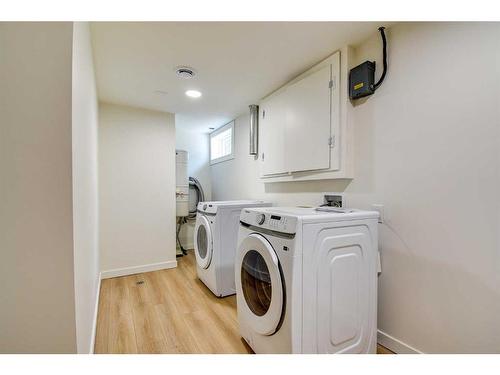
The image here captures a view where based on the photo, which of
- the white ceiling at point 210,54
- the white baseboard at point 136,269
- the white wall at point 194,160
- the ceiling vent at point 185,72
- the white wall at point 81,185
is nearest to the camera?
the white wall at point 81,185

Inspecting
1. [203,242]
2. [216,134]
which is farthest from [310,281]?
[216,134]

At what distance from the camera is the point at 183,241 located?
4.07m

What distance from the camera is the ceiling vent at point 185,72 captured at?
1995 millimetres

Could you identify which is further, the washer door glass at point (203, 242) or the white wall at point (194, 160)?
the white wall at point (194, 160)

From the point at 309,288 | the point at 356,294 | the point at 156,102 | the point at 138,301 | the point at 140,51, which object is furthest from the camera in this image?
the point at 156,102

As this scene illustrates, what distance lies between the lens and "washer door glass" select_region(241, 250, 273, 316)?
1.35 metres

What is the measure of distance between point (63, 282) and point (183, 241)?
335cm

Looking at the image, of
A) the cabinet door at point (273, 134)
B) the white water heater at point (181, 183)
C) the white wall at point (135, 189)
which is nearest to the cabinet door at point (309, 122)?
the cabinet door at point (273, 134)

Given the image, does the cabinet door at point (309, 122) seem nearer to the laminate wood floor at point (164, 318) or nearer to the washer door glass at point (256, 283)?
the washer door glass at point (256, 283)

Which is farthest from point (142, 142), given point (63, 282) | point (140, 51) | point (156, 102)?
point (63, 282)

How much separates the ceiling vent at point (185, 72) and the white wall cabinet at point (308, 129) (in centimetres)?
89

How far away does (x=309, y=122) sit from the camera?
6.57 feet

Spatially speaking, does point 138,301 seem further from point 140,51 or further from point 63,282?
point 140,51

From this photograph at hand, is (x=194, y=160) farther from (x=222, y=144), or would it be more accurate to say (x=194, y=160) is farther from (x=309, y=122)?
(x=309, y=122)
